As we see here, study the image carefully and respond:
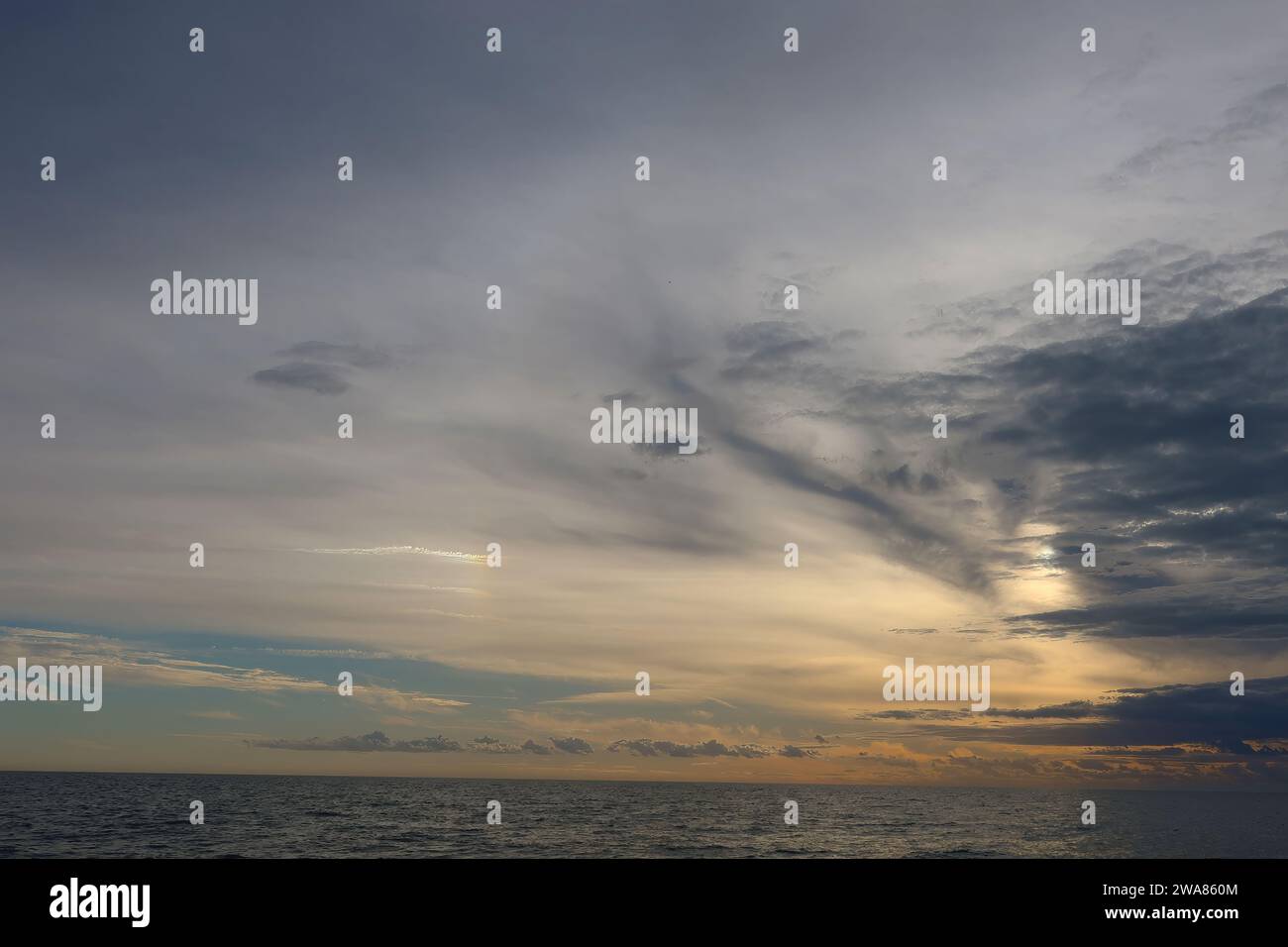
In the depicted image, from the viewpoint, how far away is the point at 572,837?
8094 cm
